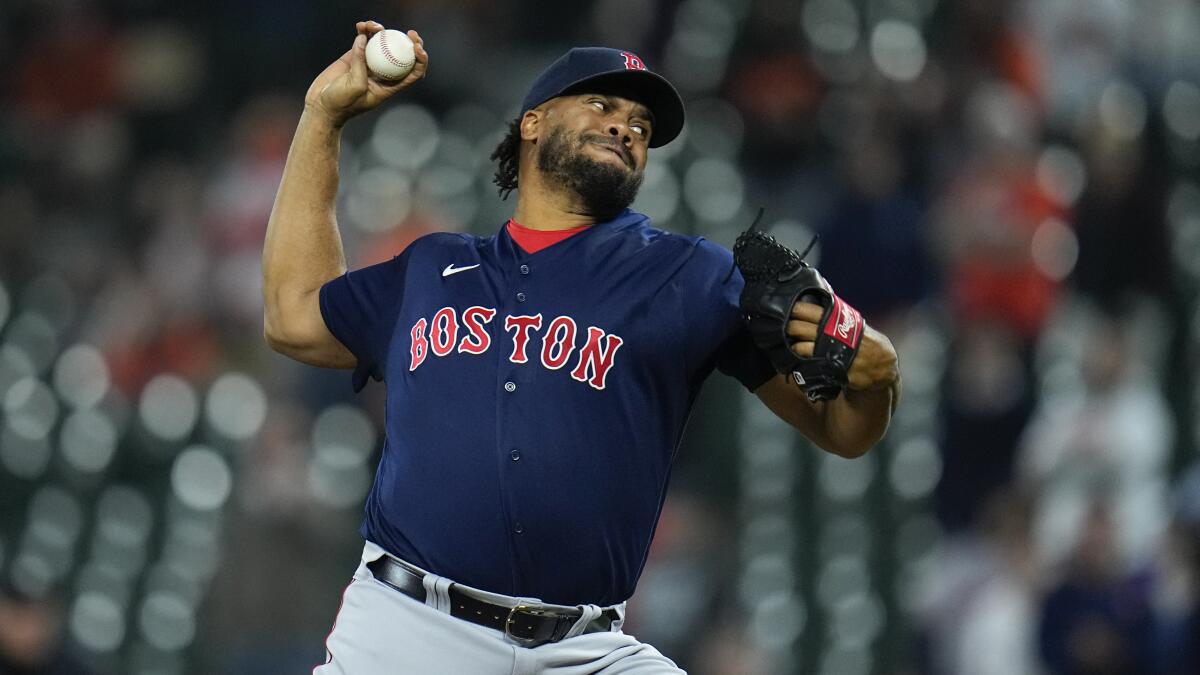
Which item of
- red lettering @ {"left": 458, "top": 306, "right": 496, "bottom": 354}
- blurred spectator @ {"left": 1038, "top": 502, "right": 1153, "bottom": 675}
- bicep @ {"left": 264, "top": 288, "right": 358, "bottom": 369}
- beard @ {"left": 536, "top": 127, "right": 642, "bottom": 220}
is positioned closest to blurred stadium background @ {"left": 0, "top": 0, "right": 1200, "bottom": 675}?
blurred spectator @ {"left": 1038, "top": 502, "right": 1153, "bottom": 675}

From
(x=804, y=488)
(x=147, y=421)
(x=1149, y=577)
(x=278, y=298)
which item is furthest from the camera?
(x=147, y=421)

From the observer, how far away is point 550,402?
286 cm

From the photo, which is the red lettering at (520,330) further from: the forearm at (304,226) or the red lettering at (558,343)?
the forearm at (304,226)

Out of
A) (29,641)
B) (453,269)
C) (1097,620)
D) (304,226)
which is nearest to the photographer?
(453,269)

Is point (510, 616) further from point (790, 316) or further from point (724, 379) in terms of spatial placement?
point (724, 379)

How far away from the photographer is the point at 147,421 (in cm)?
653

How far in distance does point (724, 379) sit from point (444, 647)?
3381mm

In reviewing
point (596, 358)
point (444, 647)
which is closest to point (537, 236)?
point (596, 358)

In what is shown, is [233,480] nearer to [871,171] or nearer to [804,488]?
[804,488]

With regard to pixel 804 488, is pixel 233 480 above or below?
below

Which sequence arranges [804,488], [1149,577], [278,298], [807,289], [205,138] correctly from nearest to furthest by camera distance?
[807,289] < [278,298] < [1149,577] < [804,488] < [205,138]

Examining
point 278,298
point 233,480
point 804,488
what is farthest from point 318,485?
point 278,298

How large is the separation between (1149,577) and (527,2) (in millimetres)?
3645

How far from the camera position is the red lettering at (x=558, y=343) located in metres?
2.89
